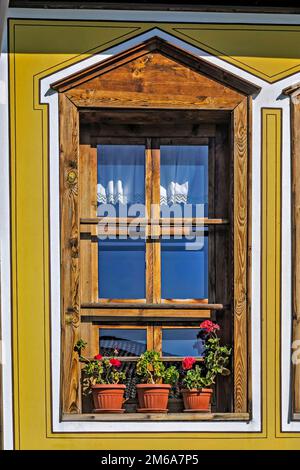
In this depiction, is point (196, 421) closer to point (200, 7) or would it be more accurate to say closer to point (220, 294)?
point (220, 294)

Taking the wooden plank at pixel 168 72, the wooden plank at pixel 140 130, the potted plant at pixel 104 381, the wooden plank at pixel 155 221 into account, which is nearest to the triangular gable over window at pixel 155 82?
the wooden plank at pixel 168 72

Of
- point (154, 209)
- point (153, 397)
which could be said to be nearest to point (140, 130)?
point (154, 209)

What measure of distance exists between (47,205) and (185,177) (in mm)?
1044

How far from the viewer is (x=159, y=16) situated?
36.2 ft

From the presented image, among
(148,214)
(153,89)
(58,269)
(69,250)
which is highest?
(153,89)

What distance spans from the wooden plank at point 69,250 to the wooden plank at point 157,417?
0.14 meters

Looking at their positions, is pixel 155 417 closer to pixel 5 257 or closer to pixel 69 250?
pixel 69 250

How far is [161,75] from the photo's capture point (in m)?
11.0

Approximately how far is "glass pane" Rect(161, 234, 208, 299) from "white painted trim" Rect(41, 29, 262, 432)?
47 cm

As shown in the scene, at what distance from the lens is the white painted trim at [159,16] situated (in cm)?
1098

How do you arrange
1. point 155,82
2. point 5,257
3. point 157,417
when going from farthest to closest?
point 155,82
point 5,257
point 157,417

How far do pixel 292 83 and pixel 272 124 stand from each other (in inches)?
12.0

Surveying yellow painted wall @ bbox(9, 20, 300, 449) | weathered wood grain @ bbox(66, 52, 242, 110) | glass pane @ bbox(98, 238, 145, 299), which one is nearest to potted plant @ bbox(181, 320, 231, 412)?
yellow painted wall @ bbox(9, 20, 300, 449)
